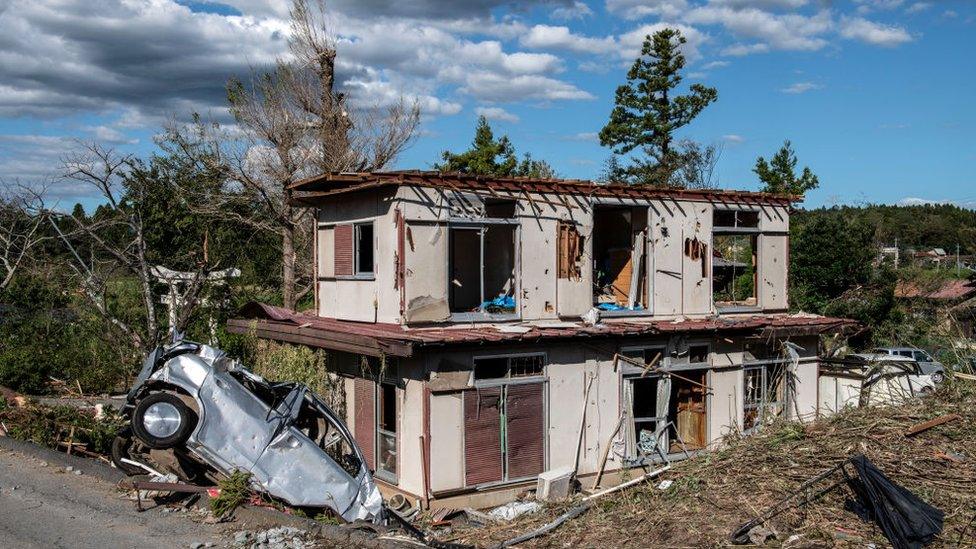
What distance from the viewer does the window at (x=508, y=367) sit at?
1323 cm

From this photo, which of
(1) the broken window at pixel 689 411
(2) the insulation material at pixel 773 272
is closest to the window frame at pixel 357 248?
(1) the broken window at pixel 689 411

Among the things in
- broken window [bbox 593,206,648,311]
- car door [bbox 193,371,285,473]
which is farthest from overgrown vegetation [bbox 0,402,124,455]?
broken window [bbox 593,206,648,311]

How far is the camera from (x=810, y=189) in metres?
36.4

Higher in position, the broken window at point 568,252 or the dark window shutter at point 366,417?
the broken window at point 568,252

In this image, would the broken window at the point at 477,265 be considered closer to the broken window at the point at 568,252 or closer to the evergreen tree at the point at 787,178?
the broken window at the point at 568,252

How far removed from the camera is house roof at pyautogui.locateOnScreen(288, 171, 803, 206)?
43.1 ft

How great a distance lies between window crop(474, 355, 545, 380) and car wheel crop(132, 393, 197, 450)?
451 centimetres

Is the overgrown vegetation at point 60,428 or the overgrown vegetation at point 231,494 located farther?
the overgrown vegetation at point 60,428

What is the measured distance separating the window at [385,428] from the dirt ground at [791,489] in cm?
276

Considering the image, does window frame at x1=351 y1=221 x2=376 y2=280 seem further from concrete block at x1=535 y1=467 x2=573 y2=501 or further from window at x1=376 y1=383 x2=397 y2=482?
concrete block at x1=535 y1=467 x2=573 y2=501

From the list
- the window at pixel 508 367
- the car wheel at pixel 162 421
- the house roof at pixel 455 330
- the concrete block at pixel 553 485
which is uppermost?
the house roof at pixel 455 330

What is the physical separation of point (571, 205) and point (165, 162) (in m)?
16.2

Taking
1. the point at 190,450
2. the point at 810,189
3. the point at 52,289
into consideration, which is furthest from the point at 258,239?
the point at 810,189

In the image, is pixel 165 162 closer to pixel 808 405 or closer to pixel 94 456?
pixel 94 456
